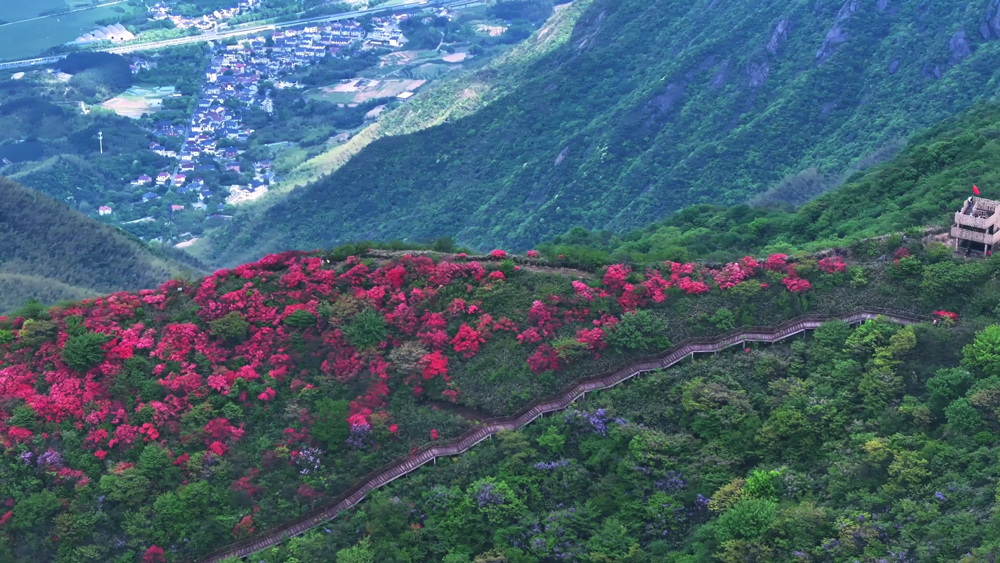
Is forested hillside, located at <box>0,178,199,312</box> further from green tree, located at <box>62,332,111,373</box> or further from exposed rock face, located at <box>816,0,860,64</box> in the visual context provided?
exposed rock face, located at <box>816,0,860,64</box>

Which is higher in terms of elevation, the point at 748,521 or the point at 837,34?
the point at 837,34

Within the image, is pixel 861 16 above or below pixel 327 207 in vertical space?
above

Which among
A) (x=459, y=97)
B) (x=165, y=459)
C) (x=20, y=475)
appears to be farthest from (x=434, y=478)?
(x=459, y=97)

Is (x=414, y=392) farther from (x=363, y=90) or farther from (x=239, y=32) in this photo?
(x=239, y=32)

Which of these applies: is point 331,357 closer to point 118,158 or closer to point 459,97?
point 459,97

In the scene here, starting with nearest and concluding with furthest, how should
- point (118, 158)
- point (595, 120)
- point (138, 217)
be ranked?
point (595, 120) < point (138, 217) < point (118, 158)

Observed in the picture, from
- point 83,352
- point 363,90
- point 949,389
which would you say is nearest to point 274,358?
point 83,352

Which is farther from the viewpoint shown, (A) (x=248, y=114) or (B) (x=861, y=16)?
(A) (x=248, y=114)
